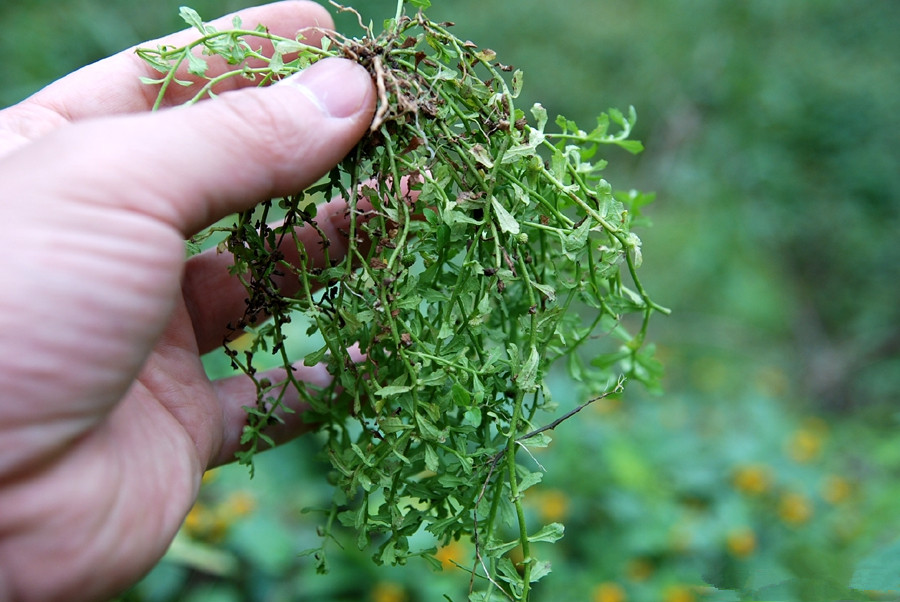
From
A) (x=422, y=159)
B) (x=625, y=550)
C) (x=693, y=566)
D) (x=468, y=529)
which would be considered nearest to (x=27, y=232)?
(x=422, y=159)

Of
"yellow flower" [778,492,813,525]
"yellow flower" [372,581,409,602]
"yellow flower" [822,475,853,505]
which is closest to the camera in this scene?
"yellow flower" [372,581,409,602]

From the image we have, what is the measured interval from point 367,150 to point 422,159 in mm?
85

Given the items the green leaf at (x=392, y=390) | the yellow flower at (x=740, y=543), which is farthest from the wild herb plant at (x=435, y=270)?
the yellow flower at (x=740, y=543)

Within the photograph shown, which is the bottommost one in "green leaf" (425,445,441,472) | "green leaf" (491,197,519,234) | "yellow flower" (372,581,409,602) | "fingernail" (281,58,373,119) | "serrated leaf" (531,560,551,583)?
"yellow flower" (372,581,409,602)

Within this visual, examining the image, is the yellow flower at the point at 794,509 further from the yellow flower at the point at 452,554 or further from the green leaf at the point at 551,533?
the green leaf at the point at 551,533

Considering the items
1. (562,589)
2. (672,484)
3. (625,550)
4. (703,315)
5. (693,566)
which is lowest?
(562,589)

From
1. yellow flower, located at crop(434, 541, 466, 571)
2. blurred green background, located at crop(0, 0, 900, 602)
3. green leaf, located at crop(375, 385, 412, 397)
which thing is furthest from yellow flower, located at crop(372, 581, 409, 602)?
green leaf, located at crop(375, 385, 412, 397)

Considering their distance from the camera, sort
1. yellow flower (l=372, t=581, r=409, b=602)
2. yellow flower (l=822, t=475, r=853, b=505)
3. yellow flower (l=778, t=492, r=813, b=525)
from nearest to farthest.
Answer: yellow flower (l=372, t=581, r=409, b=602)
yellow flower (l=778, t=492, r=813, b=525)
yellow flower (l=822, t=475, r=853, b=505)

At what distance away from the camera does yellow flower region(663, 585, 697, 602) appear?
62.4 inches

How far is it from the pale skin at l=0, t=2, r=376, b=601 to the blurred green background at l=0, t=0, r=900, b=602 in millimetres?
713

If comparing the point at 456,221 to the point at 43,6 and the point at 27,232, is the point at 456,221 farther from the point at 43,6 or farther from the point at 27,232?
the point at 43,6

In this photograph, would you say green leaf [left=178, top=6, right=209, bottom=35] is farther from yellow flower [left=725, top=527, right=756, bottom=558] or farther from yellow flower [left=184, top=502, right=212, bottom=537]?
yellow flower [left=725, top=527, right=756, bottom=558]

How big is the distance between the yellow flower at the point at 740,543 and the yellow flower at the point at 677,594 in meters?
0.16

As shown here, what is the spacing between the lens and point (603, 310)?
0.90 meters
